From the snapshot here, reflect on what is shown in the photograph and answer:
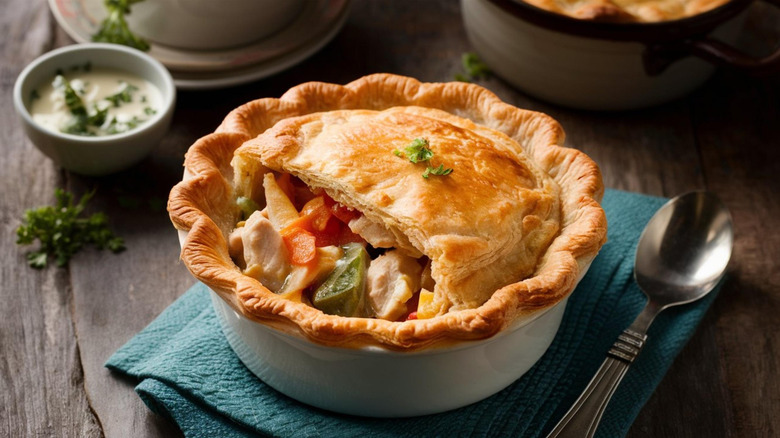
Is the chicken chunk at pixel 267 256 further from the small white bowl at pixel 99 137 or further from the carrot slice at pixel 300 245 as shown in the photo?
the small white bowl at pixel 99 137

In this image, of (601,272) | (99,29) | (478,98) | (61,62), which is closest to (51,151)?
(61,62)

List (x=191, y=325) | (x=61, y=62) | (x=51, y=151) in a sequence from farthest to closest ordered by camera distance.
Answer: (x=61, y=62) < (x=51, y=151) < (x=191, y=325)

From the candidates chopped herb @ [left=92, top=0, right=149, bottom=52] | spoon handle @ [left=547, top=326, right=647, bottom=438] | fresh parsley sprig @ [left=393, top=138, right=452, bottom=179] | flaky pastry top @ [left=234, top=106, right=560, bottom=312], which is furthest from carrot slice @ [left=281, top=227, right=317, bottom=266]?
chopped herb @ [left=92, top=0, right=149, bottom=52]

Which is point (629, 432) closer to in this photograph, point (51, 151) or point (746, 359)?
point (746, 359)

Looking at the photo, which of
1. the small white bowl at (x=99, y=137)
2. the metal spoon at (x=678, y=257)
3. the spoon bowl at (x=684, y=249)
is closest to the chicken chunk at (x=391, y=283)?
the metal spoon at (x=678, y=257)

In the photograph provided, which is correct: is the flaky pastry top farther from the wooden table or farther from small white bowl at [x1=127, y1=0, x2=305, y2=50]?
small white bowl at [x1=127, y1=0, x2=305, y2=50]

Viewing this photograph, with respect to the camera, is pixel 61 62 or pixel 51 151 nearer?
pixel 51 151

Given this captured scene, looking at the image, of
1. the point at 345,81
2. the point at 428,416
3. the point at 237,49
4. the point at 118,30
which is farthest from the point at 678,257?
the point at 118,30
